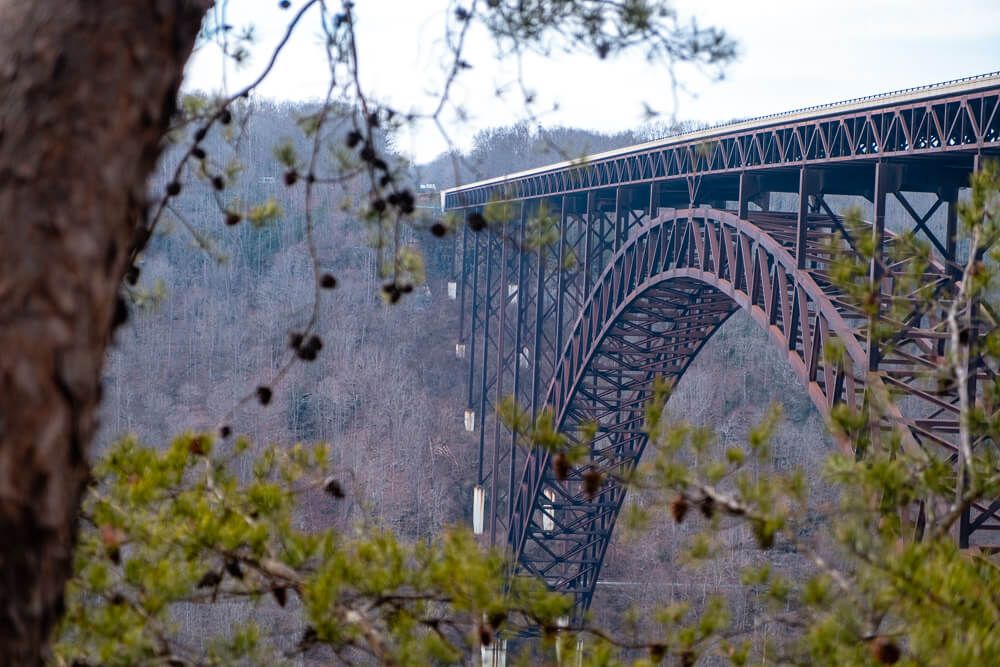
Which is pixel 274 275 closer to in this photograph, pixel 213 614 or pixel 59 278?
pixel 213 614

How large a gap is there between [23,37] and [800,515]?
2342 mm

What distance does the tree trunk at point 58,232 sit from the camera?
5.22 ft

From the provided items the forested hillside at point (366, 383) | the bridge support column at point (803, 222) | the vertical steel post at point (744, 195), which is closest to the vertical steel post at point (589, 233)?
the vertical steel post at point (744, 195)

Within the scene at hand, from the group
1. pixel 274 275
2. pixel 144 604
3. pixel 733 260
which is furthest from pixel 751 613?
pixel 144 604

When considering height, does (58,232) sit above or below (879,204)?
below

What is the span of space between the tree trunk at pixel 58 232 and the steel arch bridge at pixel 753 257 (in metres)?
1.24

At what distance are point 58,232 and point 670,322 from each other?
16531 millimetres

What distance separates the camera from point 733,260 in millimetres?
12586

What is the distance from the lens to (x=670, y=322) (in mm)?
17797

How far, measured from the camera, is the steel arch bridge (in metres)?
7.09

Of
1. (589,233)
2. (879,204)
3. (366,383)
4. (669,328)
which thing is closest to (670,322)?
(669,328)

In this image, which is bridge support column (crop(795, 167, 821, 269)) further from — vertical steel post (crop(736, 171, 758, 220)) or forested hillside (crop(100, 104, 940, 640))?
forested hillside (crop(100, 104, 940, 640))

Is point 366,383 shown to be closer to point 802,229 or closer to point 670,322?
point 670,322

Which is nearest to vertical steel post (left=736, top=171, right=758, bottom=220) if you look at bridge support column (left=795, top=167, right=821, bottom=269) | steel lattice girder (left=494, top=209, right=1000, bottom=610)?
steel lattice girder (left=494, top=209, right=1000, bottom=610)
